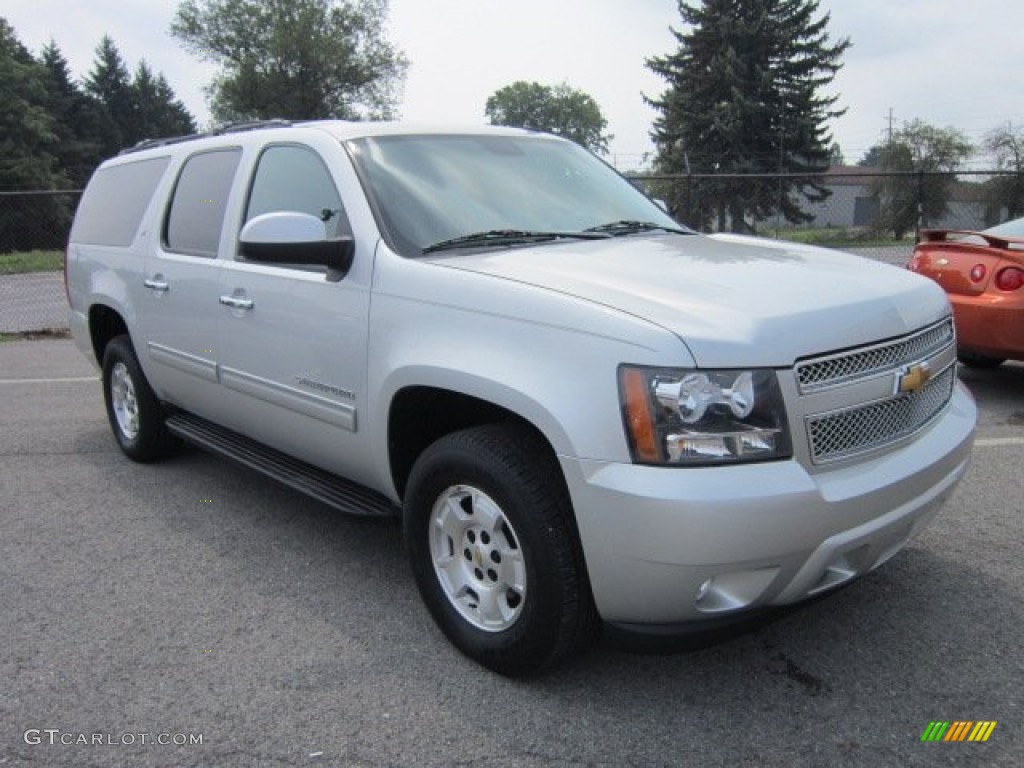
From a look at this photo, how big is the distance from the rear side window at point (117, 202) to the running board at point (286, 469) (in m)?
1.23

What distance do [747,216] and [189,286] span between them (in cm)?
1889

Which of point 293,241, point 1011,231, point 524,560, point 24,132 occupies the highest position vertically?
point 24,132

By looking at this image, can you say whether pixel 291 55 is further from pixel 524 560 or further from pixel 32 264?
pixel 524 560

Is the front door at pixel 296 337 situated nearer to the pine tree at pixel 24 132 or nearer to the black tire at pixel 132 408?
the black tire at pixel 132 408

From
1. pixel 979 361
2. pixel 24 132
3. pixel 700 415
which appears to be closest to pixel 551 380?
pixel 700 415

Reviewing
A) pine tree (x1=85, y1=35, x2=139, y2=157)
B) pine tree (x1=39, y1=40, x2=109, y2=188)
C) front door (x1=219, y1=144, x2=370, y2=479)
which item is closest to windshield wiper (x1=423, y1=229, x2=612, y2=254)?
front door (x1=219, y1=144, x2=370, y2=479)

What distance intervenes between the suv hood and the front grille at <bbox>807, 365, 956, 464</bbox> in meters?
0.20

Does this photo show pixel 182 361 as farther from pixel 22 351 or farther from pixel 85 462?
pixel 22 351

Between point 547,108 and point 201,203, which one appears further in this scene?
point 547,108

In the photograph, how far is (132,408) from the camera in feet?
17.4

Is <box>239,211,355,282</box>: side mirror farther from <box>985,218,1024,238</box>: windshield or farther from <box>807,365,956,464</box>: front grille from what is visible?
<box>985,218,1024,238</box>: windshield

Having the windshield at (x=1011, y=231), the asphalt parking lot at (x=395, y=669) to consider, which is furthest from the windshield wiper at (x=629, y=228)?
the windshield at (x=1011, y=231)

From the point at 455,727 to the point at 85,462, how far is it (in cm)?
380

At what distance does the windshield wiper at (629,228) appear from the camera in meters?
3.64
